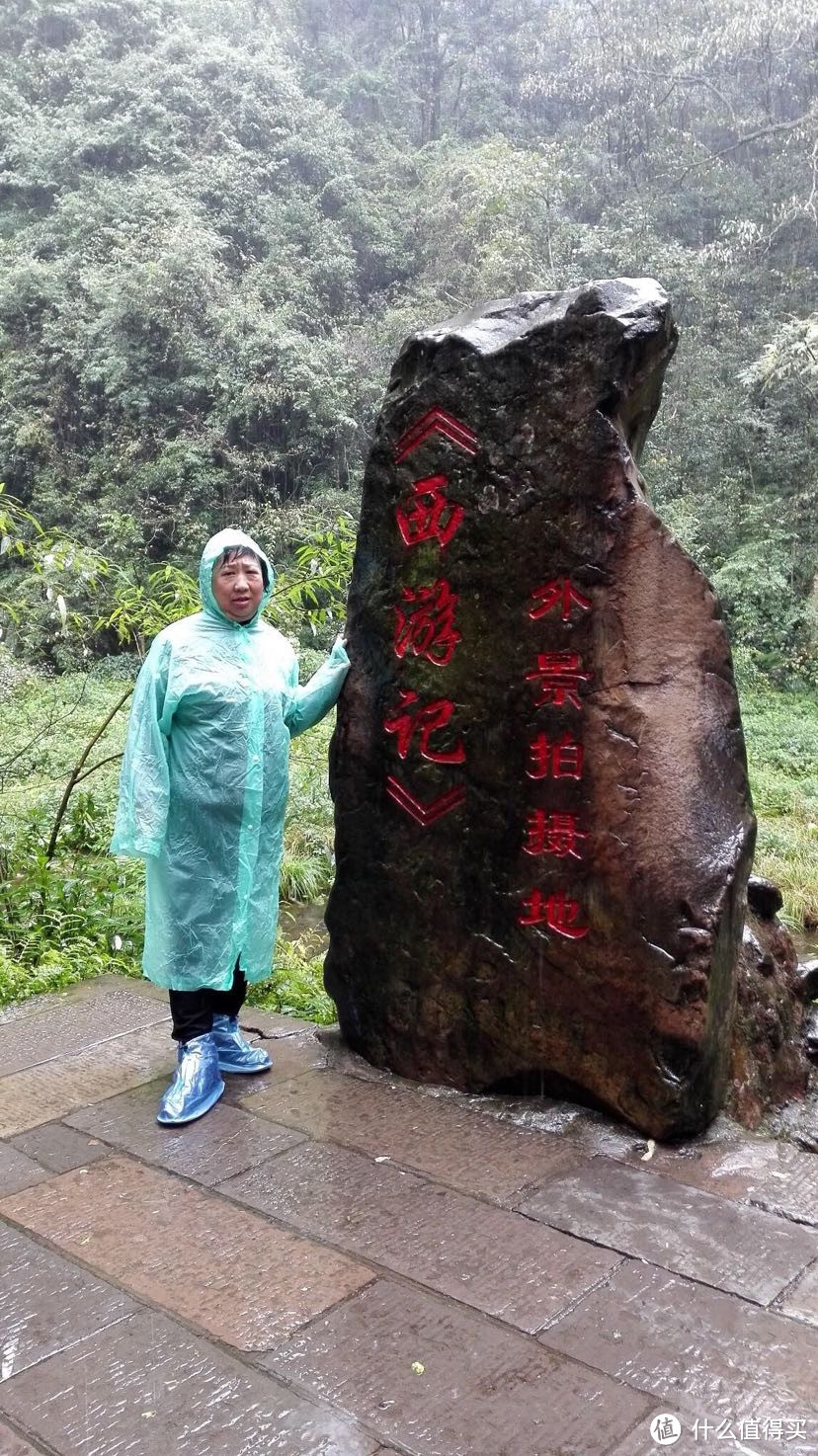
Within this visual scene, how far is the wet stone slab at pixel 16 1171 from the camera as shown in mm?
2574

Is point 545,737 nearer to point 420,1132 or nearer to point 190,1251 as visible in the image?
point 420,1132

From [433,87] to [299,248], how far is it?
22.1 feet

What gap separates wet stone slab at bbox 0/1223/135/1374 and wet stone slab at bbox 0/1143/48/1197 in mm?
271

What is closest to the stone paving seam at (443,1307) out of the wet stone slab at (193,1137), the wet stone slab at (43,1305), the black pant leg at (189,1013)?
the wet stone slab at (43,1305)

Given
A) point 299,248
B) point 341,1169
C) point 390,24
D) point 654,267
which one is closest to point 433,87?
point 390,24

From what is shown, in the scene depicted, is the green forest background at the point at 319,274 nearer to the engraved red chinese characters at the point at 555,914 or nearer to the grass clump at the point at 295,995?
the grass clump at the point at 295,995

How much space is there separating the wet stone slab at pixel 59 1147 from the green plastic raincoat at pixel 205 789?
44 centimetres

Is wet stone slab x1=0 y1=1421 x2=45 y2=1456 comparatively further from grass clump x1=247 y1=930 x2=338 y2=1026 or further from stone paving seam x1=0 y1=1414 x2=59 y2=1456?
grass clump x1=247 y1=930 x2=338 y2=1026

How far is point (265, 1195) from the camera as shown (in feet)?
8.10

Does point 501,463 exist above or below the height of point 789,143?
below

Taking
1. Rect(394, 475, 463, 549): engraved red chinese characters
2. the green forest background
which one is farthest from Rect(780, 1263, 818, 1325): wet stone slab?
the green forest background

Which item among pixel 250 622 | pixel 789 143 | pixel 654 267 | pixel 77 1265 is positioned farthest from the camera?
pixel 789 143

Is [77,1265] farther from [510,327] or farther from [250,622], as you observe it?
[510,327]

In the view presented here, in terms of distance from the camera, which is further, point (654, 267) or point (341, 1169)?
point (654, 267)
